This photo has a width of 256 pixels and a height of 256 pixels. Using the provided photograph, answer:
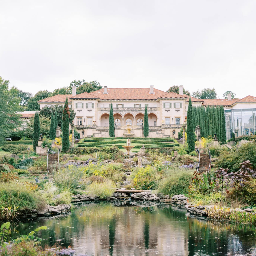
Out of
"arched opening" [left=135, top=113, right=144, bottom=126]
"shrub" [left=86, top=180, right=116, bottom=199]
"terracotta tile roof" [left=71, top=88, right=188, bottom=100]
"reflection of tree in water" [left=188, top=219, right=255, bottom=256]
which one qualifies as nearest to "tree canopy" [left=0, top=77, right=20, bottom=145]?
"terracotta tile roof" [left=71, top=88, right=188, bottom=100]

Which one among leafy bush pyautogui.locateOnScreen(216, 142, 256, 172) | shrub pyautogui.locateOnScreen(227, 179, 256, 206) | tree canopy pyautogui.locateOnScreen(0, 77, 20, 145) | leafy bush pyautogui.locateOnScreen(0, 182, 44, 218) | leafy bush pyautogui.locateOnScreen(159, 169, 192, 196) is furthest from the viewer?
tree canopy pyautogui.locateOnScreen(0, 77, 20, 145)

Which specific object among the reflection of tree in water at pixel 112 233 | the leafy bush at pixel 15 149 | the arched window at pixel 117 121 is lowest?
the reflection of tree in water at pixel 112 233

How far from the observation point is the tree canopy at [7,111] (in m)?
33.8

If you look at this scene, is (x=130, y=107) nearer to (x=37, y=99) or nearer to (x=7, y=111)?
(x=37, y=99)

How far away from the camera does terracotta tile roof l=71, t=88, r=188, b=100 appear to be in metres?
53.9

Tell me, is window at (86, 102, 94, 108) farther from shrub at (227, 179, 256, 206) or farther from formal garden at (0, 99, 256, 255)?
shrub at (227, 179, 256, 206)

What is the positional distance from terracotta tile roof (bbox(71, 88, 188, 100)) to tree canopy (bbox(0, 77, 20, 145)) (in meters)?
13.6

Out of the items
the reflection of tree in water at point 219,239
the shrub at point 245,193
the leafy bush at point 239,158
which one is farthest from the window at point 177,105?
the reflection of tree in water at point 219,239

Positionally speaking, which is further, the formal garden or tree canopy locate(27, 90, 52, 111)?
tree canopy locate(27, 90, 52, 111)

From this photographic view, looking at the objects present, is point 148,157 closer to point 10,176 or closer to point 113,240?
point 10,176

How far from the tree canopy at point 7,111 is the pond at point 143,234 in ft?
73.3

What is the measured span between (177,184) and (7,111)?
23726 mm

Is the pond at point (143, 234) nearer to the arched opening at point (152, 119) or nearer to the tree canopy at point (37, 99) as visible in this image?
the arched opening at point (152, 119)

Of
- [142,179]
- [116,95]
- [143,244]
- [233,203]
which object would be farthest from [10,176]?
[116,95]
